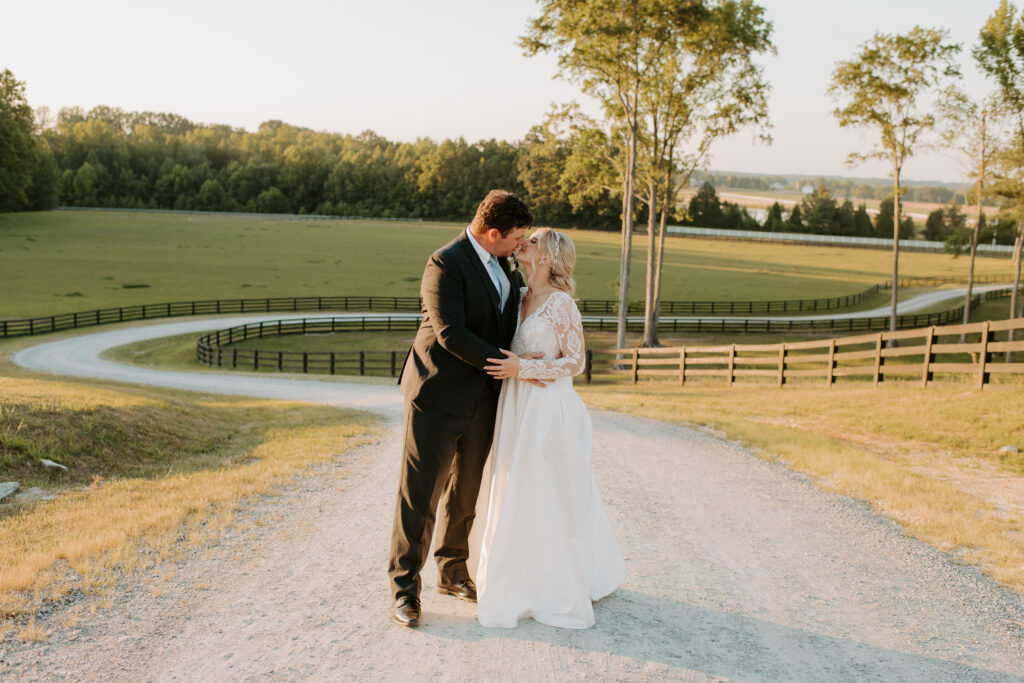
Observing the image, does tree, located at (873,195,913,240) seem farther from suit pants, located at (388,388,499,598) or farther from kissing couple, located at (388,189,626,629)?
suit pants, located at (388,388,499,598)

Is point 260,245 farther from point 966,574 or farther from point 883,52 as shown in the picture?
point 966,574

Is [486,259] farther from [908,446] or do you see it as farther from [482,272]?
[908,446]

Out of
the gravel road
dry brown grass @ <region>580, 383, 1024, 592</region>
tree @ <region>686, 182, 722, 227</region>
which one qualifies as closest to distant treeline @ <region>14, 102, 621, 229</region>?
tree @ <region>686, 182, 722, 227</region>

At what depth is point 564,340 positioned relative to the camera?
15.7ft

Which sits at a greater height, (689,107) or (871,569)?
(689,107)

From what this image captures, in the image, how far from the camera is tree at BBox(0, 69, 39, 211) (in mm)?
68938

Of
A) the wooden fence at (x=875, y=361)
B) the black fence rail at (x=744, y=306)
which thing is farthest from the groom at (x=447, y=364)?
the black fence rail at (x=744, y=306)

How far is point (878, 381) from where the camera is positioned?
1459 centimetres

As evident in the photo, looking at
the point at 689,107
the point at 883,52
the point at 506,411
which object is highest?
the point at 883,52

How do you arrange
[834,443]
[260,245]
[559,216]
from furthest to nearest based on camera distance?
[559,216] → [260,245] → [834,443]

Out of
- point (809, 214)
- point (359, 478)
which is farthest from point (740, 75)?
point (809, 214)

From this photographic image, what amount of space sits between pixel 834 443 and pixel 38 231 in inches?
3194

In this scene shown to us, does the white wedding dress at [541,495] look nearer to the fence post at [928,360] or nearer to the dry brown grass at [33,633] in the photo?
the dry brown grass at [33,633]

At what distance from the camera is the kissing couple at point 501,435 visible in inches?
180
